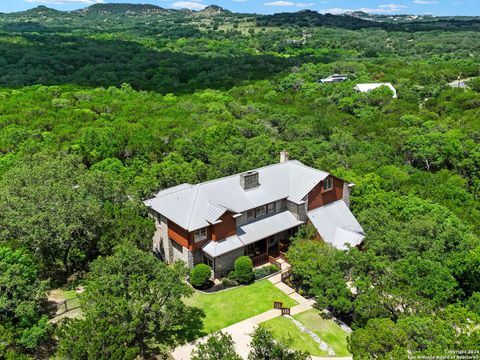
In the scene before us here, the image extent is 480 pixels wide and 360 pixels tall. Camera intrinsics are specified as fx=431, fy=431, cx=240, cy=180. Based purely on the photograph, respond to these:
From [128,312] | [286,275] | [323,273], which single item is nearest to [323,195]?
[286,275]

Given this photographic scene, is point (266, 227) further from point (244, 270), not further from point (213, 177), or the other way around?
point (213, 177)

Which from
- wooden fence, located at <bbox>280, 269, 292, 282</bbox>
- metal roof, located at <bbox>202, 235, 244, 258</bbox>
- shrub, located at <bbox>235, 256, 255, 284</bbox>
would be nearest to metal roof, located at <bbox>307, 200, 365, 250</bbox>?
wooden fence, located at <bbox>280, 269, 292, 282</bbox>

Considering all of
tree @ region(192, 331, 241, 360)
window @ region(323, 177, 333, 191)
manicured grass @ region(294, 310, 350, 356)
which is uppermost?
window @ region(323, 177, 333, 191)

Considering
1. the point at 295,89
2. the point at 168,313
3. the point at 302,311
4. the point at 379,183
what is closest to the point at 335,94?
the point at 295,89

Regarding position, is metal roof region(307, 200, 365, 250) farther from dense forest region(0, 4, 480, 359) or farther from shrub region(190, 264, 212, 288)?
shrub region(190, 264, 212, 288)

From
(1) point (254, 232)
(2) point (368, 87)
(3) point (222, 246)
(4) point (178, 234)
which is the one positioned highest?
(2) point (368, 87)

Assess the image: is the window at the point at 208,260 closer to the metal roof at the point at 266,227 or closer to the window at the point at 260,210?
the metal roof at the point at 266,227

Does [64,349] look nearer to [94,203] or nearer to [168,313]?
[168,313]

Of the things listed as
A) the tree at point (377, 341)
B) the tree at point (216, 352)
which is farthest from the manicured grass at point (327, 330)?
the tree at point (216, 352)
